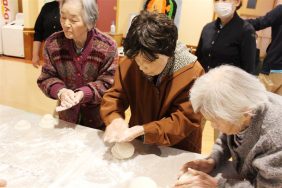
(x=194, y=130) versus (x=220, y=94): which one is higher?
(x=220, y=94)

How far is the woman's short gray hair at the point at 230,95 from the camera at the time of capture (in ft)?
2.86

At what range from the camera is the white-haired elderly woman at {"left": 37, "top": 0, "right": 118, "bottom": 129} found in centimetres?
151

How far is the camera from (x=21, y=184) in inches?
43.7

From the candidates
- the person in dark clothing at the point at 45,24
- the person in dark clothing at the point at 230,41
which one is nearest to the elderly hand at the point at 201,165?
the person in dark clothing at the point at 230,41

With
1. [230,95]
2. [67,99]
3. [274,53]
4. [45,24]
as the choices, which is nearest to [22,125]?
[67,99]

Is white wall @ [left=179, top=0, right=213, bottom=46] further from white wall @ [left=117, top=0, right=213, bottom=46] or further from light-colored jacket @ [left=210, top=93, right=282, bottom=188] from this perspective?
light-colored jacket @ [left=210, top=93, right=282, bottom=188]

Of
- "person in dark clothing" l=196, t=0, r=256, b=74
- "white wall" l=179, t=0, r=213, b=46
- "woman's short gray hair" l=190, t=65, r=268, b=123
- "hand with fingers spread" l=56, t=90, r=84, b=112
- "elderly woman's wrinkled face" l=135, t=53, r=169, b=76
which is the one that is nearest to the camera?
"woman's short gray hair" l=190, t=65, r=268, b=123

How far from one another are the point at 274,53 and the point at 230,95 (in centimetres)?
190

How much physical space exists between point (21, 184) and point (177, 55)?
80 centimetres

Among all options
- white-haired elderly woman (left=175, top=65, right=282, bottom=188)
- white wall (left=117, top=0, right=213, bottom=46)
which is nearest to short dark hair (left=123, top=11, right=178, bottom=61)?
white-haired elderly woman (left=175, top=65, right=282, bottom=188)

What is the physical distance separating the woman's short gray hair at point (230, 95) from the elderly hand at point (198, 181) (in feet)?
0.96

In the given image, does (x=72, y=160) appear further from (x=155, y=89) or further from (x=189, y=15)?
(x=189, y=15)

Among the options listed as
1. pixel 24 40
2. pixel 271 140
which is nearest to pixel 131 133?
pixel 271 140

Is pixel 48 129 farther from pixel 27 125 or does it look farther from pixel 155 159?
pixel 155 159
